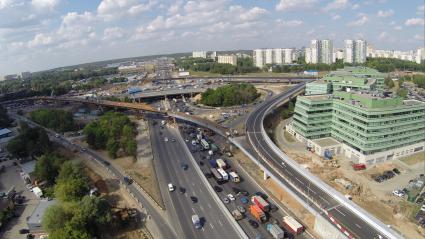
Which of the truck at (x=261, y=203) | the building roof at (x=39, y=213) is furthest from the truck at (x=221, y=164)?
the building roof at (x=39, y=213)

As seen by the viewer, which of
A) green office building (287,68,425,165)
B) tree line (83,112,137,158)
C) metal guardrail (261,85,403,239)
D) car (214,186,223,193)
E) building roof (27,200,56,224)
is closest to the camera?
metal guardrail (261,85,403,239)

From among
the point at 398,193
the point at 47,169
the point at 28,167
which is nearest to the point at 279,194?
the point at 398,193

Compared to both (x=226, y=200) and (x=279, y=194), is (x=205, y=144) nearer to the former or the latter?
(x=226, y=200)

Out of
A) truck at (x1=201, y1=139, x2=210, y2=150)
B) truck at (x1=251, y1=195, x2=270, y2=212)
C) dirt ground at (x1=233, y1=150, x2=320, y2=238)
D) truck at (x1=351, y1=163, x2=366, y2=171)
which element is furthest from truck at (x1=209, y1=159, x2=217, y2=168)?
truck at (x1=351, y1=163, x2=366, y2=171)

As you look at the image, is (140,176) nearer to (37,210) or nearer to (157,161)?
(157,161)

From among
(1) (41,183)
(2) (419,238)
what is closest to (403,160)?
(2) (419,238)

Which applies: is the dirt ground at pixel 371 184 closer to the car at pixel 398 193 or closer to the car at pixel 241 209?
the car at pixel 398 193

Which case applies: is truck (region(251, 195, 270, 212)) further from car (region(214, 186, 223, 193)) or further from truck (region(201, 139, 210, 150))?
truck (region(201, 139, 210, 150))
